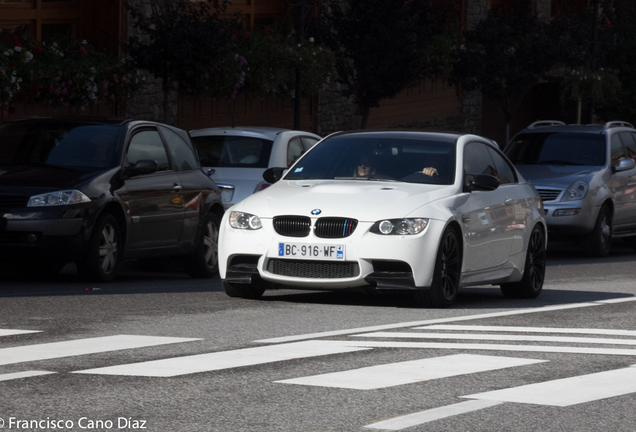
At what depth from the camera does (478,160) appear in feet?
38.9

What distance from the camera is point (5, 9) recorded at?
71.7 ft

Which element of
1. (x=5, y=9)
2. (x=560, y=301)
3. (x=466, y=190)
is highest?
(x=5, y=9)

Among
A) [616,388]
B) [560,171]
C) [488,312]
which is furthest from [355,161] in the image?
[560,171]

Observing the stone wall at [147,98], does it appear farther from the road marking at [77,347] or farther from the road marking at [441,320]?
the road marking at [77,347]

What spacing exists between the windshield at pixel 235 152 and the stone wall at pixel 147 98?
787 cm

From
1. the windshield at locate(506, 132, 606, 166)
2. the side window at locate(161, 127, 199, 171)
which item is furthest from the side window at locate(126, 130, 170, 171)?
the windshield at locate(506, 132, 606, 166)

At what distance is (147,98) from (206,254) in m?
10.4

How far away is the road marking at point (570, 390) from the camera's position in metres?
6.29

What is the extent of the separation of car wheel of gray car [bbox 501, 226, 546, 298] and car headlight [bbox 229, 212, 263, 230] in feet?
9.80

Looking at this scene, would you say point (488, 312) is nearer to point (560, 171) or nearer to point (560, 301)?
point (560, 301)

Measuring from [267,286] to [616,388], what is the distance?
14.3ft

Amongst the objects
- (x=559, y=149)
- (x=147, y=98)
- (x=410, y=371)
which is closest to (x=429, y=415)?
(x=410, y=371)

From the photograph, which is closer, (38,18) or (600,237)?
(600,237)

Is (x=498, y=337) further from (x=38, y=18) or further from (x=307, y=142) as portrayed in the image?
(x=38, y=18)
